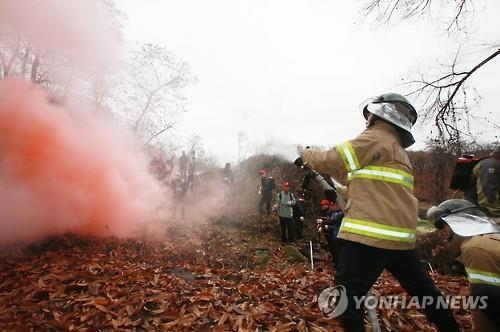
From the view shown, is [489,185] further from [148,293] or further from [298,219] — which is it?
[298,219]

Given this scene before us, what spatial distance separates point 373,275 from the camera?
6.91ft

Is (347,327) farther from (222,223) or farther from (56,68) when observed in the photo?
(56,68)

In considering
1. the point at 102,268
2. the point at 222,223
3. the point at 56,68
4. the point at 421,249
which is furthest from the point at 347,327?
the point at 56,68

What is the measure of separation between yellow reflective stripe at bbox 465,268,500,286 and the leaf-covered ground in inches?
51.8

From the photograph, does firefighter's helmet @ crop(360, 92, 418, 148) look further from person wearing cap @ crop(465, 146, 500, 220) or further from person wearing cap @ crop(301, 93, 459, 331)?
person wearing cap @ crop(465, 146, 500, 220)

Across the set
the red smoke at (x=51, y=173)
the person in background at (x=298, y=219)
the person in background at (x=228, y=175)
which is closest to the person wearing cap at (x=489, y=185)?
the person in background at (x=298, y=219)

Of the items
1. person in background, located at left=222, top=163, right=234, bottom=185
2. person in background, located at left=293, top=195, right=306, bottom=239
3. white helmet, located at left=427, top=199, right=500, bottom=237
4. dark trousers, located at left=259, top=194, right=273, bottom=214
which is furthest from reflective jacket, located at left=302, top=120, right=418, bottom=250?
person in background, located at left=222, top=163, right=234, bottom=185

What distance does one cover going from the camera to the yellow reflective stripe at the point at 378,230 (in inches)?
81.4

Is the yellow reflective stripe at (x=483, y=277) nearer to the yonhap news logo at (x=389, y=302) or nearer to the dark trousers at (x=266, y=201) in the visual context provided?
the yonhap news logo at (x=389, y=302)

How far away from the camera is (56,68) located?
34.9ft

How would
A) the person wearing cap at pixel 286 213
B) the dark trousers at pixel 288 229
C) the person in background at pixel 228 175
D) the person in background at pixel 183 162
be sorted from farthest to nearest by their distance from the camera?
the person in background at pixel 228 175 < the person in background at pixel 183 162 < the dark trousers at pixel 288 229 < the person wearing cap at pixel 286 213

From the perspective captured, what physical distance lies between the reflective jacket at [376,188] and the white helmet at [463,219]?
0.38 meters

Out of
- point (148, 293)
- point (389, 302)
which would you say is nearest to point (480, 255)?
point (389, 302)

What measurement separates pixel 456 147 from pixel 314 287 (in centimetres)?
552
